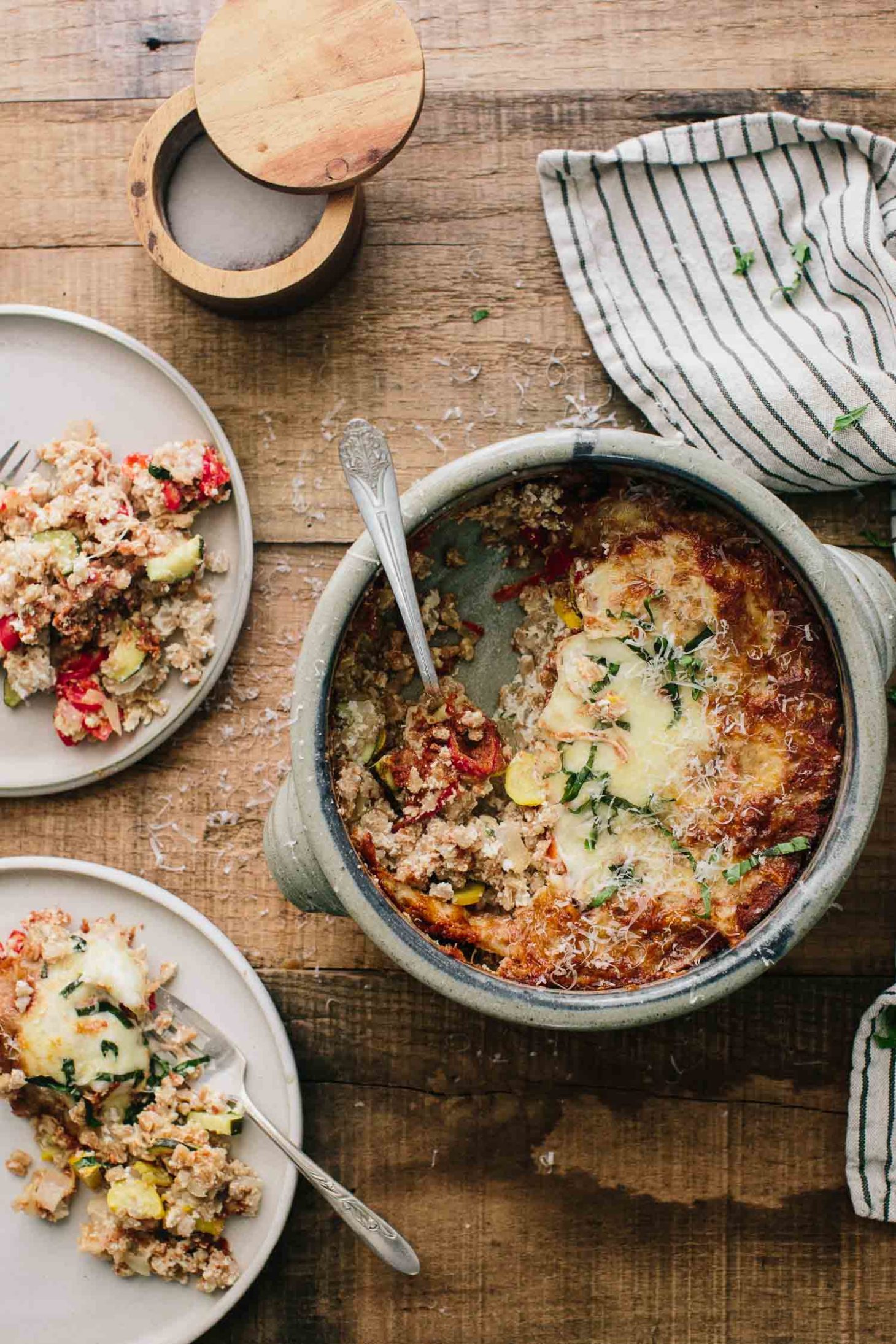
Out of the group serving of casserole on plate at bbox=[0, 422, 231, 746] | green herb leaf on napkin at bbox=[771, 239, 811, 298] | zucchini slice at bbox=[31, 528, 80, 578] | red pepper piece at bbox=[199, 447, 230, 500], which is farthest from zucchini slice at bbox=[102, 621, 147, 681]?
green herb leaf on napkin at bbox=[771, 239, 811, 298]

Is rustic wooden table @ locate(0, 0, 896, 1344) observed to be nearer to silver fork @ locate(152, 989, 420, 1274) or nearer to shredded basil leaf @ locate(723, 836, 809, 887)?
silver fork @ locate(152, 989, 420, 1274)

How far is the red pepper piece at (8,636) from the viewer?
67.0 inches

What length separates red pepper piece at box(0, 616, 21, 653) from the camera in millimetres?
1702

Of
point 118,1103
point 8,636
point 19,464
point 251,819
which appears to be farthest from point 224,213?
point 118,1103

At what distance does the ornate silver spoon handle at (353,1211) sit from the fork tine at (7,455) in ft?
3.55

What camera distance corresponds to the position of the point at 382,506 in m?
1.44

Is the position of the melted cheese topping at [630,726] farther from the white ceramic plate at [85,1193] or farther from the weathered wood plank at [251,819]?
the white ceramic plate at [85,1193]

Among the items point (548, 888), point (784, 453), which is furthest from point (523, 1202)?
point (784, 453)

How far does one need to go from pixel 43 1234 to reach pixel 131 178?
1.65 m

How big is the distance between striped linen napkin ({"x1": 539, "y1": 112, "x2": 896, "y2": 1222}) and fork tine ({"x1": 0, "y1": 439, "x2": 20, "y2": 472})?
927 mm

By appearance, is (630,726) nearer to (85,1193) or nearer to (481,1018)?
(481,1018)

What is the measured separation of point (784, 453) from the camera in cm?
168

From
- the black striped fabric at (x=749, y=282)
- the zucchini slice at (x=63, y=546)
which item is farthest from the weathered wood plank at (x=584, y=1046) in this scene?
the black striped fabric at (x=749, y=282)

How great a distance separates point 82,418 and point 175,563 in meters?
0.30
